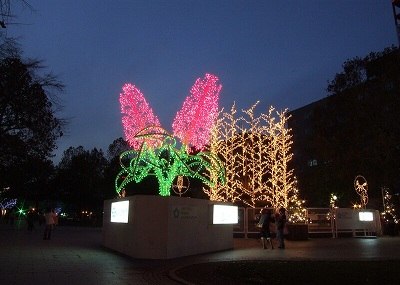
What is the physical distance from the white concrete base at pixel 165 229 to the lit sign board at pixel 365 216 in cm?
1436

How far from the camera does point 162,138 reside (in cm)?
2014

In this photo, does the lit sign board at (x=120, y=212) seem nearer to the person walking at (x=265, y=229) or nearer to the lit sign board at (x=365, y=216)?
the person walking at (x=265, y=229)

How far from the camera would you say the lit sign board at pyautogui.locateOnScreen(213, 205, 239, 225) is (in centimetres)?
1691

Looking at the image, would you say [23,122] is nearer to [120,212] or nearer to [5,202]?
[120,212]

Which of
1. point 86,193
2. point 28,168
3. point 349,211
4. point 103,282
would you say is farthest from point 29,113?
point 86,193

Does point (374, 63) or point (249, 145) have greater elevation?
point (374, 63)

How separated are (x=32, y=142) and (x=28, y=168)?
8.12 feet

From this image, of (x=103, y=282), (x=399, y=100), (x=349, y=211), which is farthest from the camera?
(x=399, y=100)

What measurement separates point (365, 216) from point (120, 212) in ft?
59.1

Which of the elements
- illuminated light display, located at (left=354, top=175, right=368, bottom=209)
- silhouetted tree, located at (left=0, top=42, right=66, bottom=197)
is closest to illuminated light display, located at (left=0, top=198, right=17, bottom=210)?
silhouetted tree, located at (left=0, top=42, right=66, bottom=197)

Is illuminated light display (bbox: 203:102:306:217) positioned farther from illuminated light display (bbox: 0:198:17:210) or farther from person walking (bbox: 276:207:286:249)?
illuminated light display (bbox: 0:198:17:210)

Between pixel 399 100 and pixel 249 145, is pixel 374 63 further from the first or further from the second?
pixel 249 145

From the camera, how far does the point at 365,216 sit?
26984mm

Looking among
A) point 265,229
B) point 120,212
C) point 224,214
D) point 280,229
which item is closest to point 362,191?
point 280,229
